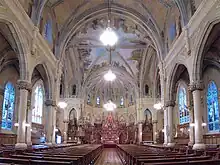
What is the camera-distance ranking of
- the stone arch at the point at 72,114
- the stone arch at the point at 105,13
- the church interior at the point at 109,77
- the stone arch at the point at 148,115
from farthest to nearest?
the stone arch at the point at 72,114, the stone arch at the point at 148,115, the stone arch at the point at 105,13, the church interior at the point at 109,77

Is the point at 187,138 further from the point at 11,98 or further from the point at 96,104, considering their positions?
the point at 96,104

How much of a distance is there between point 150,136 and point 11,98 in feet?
68.3

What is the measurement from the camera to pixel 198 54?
591 inches

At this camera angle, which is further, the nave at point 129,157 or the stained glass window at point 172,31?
the stained glass window at point 172,31

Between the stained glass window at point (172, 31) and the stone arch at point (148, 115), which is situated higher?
the stained glass window at point (172, 31)

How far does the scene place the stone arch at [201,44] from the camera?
44.2 ft

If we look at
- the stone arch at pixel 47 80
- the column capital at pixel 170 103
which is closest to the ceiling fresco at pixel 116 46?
the stone arch at pixel 47 80

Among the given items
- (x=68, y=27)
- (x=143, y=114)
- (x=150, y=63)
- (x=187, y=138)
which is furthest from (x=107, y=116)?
(x=68, y=27)

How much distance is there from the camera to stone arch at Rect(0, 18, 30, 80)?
13.9m

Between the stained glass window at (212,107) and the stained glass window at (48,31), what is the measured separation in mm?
14751

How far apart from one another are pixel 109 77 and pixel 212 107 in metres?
9.37

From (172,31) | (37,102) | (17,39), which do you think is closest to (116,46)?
(172,31)

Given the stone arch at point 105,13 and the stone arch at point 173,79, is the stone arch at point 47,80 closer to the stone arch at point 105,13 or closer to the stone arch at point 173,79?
the stone arch at point 105,13

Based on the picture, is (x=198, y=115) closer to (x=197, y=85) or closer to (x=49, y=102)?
(x=197, y=85)
